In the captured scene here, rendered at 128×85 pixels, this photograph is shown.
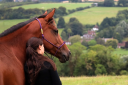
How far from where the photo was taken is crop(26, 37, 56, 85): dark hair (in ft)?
8.75

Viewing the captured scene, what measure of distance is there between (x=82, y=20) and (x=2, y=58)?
92.3 metres

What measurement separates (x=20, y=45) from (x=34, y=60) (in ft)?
1.80

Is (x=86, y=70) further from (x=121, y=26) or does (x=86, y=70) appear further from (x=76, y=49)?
(x=121, y=26)

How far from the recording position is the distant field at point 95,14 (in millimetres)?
94500

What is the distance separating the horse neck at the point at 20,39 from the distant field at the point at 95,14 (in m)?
88.5

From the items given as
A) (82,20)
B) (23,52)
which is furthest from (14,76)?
(82,20)

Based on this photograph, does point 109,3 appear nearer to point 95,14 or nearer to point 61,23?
point 95,14

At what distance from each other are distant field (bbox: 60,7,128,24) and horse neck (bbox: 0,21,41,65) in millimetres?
88514

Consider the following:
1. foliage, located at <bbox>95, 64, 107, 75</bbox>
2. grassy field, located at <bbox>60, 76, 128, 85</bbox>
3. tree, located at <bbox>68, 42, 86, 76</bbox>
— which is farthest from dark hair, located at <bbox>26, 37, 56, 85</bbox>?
tree, located at <bbox>68, 42, 86, 76</bbox>

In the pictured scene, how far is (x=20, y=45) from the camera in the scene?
3141 millimetres

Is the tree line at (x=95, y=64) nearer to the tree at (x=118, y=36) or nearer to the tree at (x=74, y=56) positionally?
the tree at (x=74, y=56)

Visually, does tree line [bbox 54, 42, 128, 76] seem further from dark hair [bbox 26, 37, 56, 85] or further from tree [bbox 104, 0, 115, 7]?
tree [bbox 104, 0, 115, 7]

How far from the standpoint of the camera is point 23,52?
312 centimetres

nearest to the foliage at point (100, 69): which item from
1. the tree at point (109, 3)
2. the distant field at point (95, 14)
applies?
the distant field at point (95, 14)
